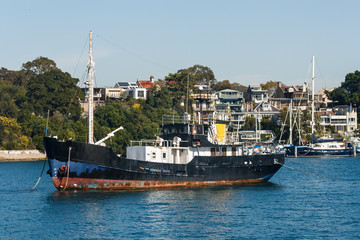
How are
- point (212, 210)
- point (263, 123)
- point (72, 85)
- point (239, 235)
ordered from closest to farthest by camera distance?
point (239, 235)
point (212, 210)
point (72, 85)
point (263, 123)

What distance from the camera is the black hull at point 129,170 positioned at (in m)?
41.9

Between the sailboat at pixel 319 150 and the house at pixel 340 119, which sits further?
the house at pixel 340 119

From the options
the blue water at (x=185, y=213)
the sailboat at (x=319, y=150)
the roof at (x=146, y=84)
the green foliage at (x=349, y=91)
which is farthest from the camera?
the roof at (x=146, y=84)

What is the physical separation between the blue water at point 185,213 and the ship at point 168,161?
1.15 m

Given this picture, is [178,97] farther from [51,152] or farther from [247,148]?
[51,152]

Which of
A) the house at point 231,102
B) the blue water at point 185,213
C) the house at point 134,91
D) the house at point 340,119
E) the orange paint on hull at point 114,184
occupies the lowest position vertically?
the blue water at point 185,213

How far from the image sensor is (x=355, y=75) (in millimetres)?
147625

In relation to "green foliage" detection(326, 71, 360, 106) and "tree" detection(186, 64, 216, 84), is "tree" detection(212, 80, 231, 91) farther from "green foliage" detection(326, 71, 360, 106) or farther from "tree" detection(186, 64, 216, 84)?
"green foliage" detection(326, 71, 360, 106)

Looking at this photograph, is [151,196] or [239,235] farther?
[151,196]

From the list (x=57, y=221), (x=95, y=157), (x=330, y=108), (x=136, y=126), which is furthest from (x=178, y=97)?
(x=57, y=221)

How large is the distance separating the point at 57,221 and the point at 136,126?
66.6 metres

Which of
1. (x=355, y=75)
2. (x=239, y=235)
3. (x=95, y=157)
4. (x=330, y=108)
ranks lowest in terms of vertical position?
(x=239, y=235)

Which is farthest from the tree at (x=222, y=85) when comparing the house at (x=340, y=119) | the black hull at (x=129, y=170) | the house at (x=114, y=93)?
the black hull at (x=129, y=170)

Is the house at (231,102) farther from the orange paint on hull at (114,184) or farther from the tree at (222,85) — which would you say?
the orange paint on hull at (114,184)
